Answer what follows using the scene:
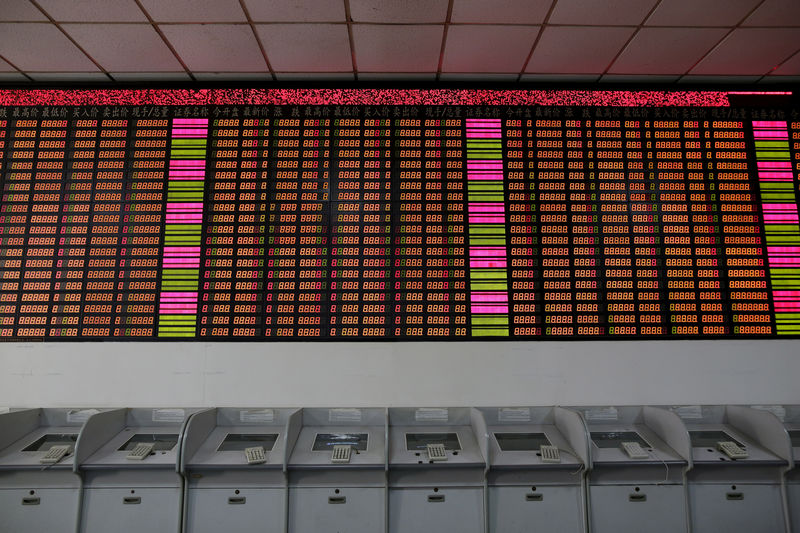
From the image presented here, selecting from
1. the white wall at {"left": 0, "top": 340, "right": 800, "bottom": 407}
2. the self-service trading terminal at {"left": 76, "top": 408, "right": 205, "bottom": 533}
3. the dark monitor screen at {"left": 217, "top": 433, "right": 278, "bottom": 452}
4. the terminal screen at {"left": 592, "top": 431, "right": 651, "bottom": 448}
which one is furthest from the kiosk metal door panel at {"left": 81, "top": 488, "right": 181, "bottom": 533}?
the terminal screen at {"left": 592, "top": 431, "right": 651, "bottom": 448}

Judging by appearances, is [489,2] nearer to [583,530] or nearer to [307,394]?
[307,394]

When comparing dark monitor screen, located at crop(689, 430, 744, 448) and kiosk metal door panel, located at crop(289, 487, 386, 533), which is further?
dark monitor screen, located at crop(689, 430, 744, 448)

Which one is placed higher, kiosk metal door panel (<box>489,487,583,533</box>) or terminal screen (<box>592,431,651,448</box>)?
terminal screen (<box>592,431,651,448</box>)

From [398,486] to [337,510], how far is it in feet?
1.28

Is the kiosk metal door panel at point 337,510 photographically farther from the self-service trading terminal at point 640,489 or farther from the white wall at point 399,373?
the self-service trading terminal at point 640,489

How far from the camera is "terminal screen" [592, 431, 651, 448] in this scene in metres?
3.10

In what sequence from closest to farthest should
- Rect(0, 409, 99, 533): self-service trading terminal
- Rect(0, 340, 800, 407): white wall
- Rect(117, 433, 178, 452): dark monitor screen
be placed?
Rect(0, 409, 99, 533): self-service trading terminal < Rect(117, 433, 178, 452): dark monitor screen < Rect(0, 340, 800, 407): white wall

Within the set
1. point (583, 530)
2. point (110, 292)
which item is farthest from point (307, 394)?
point (583, 530)

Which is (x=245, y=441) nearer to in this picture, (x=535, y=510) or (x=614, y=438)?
(x=535, y=510)

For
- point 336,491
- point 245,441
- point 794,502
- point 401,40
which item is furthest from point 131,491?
point 794,502

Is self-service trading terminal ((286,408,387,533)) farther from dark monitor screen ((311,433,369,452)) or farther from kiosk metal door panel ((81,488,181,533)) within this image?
kiosk metal door panel ((81,488,181,533))

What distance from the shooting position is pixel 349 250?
135 inches

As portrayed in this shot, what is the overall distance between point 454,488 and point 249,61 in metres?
3.15

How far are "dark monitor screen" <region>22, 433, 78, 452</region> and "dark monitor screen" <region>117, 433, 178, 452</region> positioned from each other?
36 centimetres
